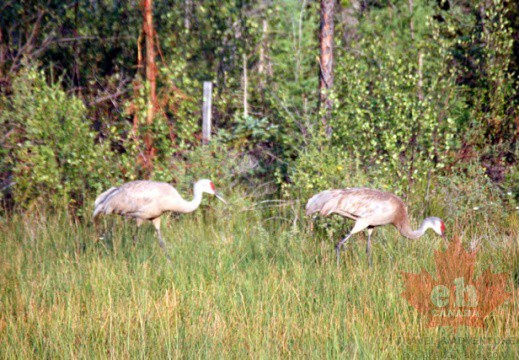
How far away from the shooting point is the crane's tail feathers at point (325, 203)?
726 centimetres

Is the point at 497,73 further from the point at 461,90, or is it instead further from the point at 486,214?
the point at 486,214

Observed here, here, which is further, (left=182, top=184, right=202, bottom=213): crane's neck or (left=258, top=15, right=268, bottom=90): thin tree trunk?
(left=258, top=15, right=268, bottom=90): thin tree trunk

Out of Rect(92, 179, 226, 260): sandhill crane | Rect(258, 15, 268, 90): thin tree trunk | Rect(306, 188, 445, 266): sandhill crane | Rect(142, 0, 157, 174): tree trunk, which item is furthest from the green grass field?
Rect(258, 15, 268, 90): thin tree trunk

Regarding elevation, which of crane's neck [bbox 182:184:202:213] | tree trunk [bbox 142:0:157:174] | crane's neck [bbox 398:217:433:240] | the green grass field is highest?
tree trunk [bbox 142:0:157:174]

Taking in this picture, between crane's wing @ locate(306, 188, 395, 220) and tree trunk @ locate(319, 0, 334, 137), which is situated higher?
tree trunk @ locate(319, 0, 334, 137)

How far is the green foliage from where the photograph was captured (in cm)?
877

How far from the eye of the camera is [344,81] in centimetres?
1016

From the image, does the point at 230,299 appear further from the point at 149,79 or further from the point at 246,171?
the point at 149,79

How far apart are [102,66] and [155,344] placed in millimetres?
7891

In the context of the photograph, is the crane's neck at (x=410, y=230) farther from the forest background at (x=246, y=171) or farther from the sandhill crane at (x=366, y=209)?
the forest background at (x=246, y=171)

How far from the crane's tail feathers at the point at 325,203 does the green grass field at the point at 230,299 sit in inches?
13.7

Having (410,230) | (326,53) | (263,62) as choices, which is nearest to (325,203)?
(410,230)

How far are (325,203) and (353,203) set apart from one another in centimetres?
31

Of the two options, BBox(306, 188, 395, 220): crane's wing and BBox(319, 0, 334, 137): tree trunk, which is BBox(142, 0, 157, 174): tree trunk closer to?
BBox(319, 0, 334, 137): tree trunk
